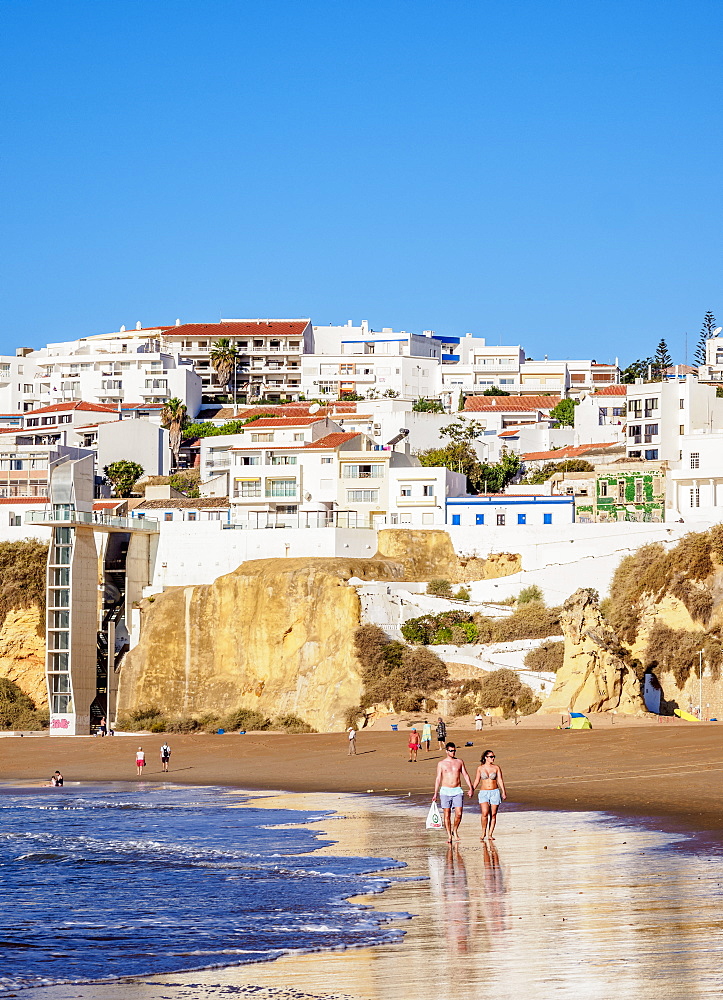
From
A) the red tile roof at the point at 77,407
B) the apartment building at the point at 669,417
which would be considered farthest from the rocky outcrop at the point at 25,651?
the red tile roof at the point at 77,407

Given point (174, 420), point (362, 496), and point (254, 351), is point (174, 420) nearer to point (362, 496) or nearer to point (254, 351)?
point (254, 351)

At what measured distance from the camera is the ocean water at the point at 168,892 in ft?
42.3

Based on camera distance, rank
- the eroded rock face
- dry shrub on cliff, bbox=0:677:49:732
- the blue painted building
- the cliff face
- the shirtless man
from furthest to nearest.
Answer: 1. the blue painted building
2. dry shrub on cliff, bbox=0:677:49:732
3. the cliff face
4. the eroded rock face
5. the shirtless man

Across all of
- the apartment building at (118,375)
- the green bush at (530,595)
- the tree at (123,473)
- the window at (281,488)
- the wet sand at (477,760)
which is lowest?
the wet sand at (477,760)

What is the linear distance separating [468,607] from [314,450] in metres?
16.8

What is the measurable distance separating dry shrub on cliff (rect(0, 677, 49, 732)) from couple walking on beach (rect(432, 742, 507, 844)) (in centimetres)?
3423

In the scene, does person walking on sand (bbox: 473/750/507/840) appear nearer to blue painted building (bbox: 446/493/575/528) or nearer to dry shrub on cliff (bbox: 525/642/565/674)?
dry shrub on cliff (bbox: 525/642/565/674)

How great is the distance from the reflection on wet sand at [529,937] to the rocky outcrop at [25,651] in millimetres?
37046

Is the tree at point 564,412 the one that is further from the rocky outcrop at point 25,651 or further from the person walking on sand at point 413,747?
the person walking on sand at point 413,747

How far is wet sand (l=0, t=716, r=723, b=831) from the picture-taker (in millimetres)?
24953

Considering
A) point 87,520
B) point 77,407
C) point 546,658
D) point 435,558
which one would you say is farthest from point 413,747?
point 77,407

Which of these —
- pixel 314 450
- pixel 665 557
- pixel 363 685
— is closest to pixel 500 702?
pixel 363 685

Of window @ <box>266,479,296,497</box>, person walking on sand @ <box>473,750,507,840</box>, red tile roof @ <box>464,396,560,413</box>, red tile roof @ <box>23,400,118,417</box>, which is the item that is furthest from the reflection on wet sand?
red tile roof @ <box>23,400,118,417</box>

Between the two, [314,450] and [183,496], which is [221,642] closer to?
[314,450]
